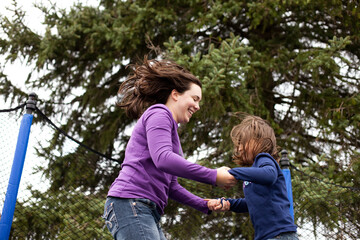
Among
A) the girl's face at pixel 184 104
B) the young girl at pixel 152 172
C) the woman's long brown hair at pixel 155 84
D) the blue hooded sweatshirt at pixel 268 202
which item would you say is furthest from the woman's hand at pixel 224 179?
the woman's long brown hair at pixel 155 84

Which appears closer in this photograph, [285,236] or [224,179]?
[224,179]

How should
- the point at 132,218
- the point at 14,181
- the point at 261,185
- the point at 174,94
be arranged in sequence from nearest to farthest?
the point at 132,218
the point at 261,185
the point at 174,94
the point at 14,181

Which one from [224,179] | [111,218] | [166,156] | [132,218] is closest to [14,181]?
[111,218]

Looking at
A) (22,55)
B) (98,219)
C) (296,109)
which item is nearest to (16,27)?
(22,55)

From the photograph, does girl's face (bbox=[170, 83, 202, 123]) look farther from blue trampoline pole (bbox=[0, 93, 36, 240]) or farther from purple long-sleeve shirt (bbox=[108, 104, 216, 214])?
blue trampoline pole (bbox=[0, 93, 36, 240])

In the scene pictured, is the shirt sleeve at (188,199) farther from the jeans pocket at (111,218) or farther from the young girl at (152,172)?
the jeans pocket at (111,218)

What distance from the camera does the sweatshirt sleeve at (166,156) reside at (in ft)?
5.17

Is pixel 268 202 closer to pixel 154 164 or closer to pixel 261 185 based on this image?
pixel 261 185

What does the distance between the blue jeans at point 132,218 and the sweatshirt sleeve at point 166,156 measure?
18 cm

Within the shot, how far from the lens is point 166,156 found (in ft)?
5.19

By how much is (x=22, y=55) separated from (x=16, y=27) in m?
0.41

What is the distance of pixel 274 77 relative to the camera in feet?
20.0

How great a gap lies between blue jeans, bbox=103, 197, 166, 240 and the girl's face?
1.59ft

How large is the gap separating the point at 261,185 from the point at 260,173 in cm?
23
